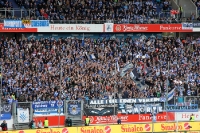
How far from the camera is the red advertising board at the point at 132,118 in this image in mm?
45969

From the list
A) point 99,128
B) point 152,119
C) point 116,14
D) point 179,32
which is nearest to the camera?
point 99,128

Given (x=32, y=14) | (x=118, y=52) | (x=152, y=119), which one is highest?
(x=32, y=14)

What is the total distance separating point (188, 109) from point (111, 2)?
13288 millimetres

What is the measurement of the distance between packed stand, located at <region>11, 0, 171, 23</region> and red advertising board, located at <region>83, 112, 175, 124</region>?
34.4 ft

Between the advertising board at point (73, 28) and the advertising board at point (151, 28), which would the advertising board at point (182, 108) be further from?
the advertising board at point (73, 28)

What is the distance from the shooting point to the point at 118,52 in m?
52.8

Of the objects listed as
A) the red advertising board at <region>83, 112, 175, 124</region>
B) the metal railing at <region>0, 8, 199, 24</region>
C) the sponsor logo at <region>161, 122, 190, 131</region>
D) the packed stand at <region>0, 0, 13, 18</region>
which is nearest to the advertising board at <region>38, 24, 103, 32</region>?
the metal railing at <region>0, 8, 199, 24</region>

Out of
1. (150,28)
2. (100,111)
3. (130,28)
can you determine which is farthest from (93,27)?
(100,111)

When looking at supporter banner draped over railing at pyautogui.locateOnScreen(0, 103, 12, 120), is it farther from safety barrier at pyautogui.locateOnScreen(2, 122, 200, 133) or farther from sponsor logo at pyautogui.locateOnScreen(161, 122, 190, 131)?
sponsor logo at pyautogui.locateOnScreen(161, 122, 190, 131)

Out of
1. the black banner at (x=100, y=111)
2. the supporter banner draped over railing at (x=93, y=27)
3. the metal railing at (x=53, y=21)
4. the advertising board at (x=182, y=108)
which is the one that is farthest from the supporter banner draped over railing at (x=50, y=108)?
the metal railing at (x=53, y=21)

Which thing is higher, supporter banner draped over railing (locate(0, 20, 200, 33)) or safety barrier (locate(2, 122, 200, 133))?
supporter banner draped over railing (locate(0, 20, 200, 33))

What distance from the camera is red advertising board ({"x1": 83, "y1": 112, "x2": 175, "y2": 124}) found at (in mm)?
45969

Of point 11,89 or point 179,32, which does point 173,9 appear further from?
point 11,89

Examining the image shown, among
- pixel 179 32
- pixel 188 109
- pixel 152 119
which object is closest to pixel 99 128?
pixel 152 119
